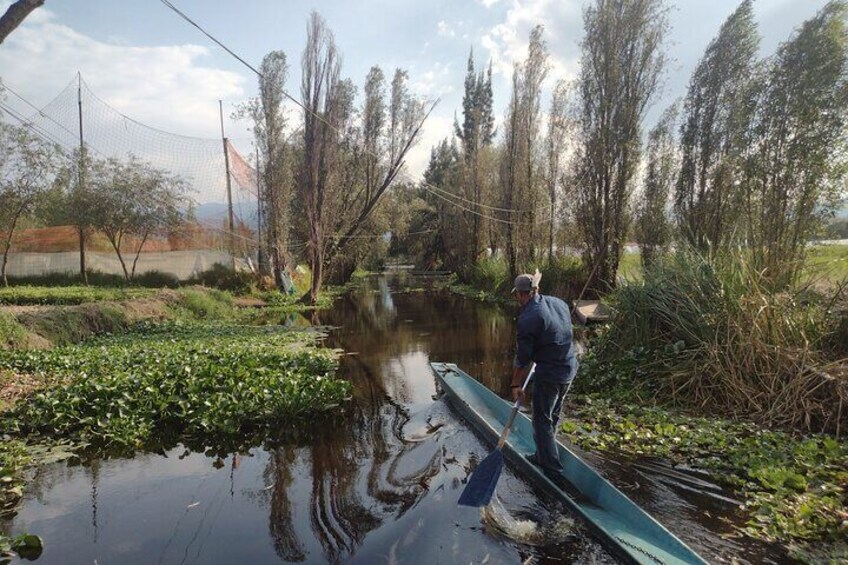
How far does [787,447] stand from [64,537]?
710cm

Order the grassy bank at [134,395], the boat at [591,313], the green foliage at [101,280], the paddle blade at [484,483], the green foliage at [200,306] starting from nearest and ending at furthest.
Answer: the paddle blade at [484,483]
the grassy bank at [134,395]
the boat at [591,313]
the green foliage at [200,306]
the green foliage at [101,280]

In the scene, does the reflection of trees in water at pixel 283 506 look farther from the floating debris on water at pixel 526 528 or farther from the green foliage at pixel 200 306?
the green foliage at pixel 200 306

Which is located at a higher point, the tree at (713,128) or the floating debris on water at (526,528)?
the tree at (713,128)

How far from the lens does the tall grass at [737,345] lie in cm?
618

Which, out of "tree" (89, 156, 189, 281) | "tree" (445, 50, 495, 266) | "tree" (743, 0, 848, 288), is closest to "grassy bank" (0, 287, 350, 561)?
"tree" (743, 0, 848, 288)

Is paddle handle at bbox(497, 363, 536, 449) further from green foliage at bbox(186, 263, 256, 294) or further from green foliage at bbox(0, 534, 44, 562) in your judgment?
green foliage at bbox(186, 263, 256, 294)

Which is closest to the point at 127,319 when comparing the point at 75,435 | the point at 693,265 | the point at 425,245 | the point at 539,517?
the point at 75,435

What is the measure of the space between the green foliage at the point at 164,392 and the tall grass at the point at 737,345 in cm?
508

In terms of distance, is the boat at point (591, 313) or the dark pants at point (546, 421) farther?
the boat at point (591, 313)

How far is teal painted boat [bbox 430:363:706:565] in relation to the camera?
3.44 meters

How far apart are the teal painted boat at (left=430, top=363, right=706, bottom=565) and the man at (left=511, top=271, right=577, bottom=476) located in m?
0.23

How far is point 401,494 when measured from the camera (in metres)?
5.03

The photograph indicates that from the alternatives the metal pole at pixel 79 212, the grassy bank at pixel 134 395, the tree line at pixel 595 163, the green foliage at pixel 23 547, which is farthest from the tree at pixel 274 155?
the green foliage at pixel 23 547

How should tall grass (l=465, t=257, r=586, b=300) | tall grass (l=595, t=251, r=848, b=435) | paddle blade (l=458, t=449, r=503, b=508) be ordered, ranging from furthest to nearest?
tall grass (l=465, t=257, r=586, b=300), tall grass (l=595, t=251, r=848, b=435), paddle blade (l=458, t=449, r=503, b=508)
